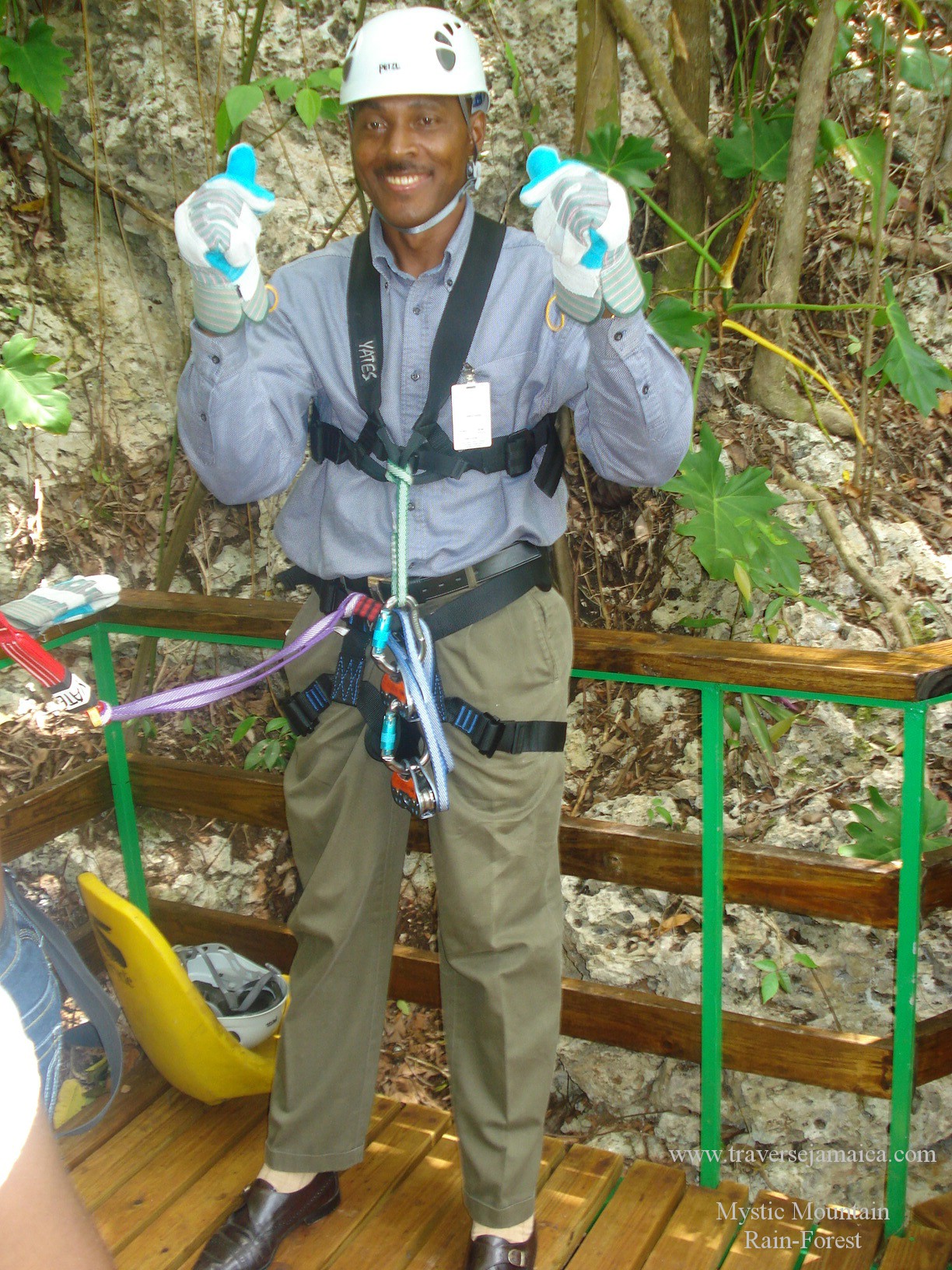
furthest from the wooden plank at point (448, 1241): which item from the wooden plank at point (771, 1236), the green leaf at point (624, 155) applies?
the green leaf at point (624, 155)

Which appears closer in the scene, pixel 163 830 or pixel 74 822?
pixel 74 822

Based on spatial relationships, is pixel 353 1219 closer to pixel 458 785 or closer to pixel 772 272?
pixel 458 785

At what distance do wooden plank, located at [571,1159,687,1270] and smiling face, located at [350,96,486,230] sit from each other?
178 centimetres

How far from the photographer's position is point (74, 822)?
90.9 inches

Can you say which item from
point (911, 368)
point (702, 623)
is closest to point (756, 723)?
point (702, 623)

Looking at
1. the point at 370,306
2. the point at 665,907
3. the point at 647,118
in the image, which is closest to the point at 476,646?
the point at 370,306

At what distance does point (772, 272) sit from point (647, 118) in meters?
0.90

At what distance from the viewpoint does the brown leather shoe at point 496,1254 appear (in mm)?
1743

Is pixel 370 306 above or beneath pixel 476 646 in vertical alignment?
above

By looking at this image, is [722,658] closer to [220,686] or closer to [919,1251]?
[220,686]

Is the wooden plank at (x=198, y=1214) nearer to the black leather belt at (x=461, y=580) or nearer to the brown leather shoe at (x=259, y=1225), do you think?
the brown leather shoe at (x=259, y=1225)

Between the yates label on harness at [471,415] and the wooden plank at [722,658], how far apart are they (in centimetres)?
50

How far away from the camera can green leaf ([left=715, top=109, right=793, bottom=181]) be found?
3.21 m

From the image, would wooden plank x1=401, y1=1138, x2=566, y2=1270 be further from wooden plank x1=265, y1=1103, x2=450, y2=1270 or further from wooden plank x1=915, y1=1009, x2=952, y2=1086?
wooden plank x1=915, y1=1009, x2=952, y2=1086
